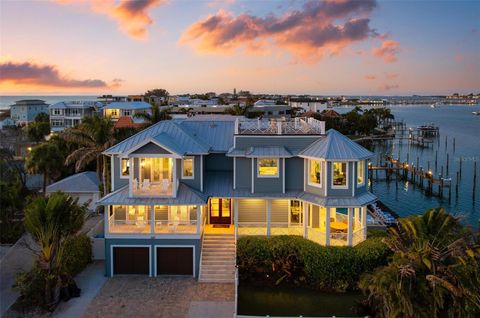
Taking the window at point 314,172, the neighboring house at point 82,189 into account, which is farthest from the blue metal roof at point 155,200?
the neighboring house at point 82,189

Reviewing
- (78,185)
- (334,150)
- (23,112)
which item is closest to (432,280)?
(334,150)

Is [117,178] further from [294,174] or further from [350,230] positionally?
[350,230]

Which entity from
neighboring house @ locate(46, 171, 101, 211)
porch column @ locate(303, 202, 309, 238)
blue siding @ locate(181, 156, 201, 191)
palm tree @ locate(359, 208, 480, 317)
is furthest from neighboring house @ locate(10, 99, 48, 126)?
palm tree @ locate(359, 208, 480, 317)

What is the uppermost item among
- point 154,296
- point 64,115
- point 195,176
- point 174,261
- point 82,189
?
point 64,115

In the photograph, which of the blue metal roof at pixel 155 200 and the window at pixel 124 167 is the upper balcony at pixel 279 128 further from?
the window at pixel 124 167

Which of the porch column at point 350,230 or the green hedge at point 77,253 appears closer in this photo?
the green hedge at point 77,253
